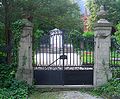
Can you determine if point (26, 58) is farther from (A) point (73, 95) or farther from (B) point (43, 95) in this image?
(A) point (73, 95)

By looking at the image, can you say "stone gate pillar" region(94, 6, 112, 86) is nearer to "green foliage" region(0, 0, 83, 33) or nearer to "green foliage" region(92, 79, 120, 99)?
"green foliage" region(92, 79, 120, 99)

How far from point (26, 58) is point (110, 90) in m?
3.57

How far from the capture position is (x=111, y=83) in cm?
1181

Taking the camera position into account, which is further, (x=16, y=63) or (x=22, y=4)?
(x=22, y=4)

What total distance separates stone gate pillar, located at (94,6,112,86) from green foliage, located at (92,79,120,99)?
0.34 m

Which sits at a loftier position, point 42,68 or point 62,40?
point 62,40

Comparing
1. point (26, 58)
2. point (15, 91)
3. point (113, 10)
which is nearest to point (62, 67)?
point (26, 58)

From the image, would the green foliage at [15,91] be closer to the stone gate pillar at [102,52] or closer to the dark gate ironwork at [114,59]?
the stone gate pillar at [102,52]

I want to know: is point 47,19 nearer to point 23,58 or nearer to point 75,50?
point 75,50

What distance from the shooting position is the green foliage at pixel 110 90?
10.6m

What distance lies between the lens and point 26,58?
12.1 m

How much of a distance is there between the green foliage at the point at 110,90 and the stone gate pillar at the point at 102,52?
335mm

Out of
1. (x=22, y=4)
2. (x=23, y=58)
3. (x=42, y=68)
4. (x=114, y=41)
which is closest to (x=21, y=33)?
(x=23, y=58)

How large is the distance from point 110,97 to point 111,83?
1367mm
